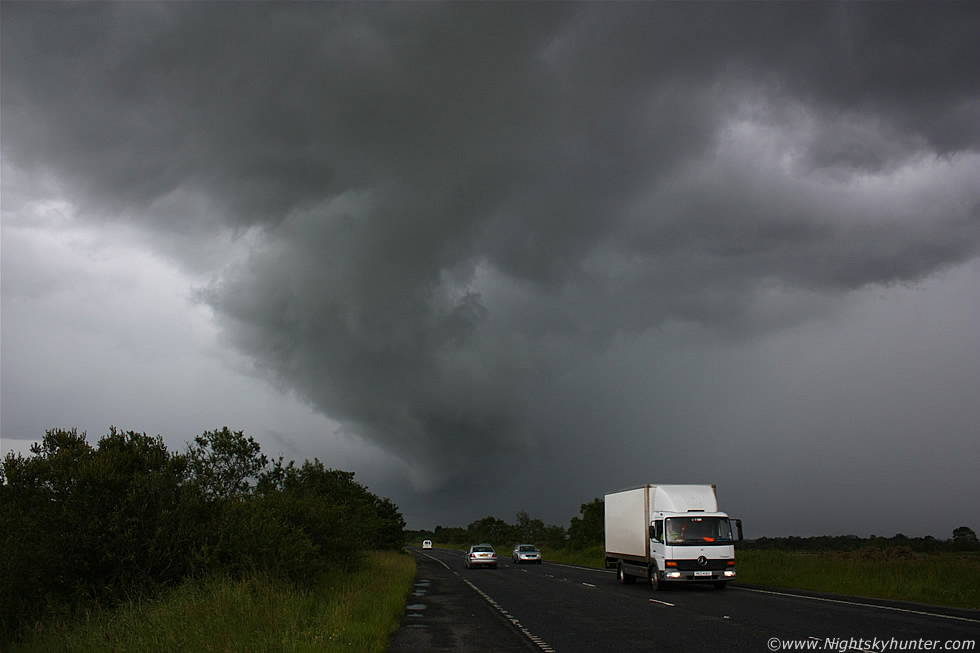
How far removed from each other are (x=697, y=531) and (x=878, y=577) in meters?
6.74

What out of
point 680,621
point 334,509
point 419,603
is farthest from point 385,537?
point 680,621

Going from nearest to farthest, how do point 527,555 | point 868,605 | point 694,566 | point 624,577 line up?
point 868,605, point 694,566, point 624,577, point 527,555

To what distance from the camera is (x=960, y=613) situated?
56.7 feet

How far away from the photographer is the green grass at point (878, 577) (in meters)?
21.9

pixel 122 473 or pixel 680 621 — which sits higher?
pixel 122 473

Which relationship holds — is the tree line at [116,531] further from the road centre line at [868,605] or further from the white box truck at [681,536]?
the road centre line at [868,605]

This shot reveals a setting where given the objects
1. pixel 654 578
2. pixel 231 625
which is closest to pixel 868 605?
pixel 654 578

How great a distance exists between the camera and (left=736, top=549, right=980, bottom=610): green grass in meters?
21.9

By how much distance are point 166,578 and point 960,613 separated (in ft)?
67.3

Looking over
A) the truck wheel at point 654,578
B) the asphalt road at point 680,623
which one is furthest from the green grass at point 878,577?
the truck wheel at point 654,578

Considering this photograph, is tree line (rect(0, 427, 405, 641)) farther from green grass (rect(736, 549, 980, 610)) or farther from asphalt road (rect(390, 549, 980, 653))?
green grass (rect(736, 549, 980, 610))

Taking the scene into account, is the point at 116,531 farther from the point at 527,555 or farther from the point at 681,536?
the point at 527,555

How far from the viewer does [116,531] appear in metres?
18.5

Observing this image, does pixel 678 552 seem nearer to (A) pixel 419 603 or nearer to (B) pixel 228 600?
(A) pixel 419 603
